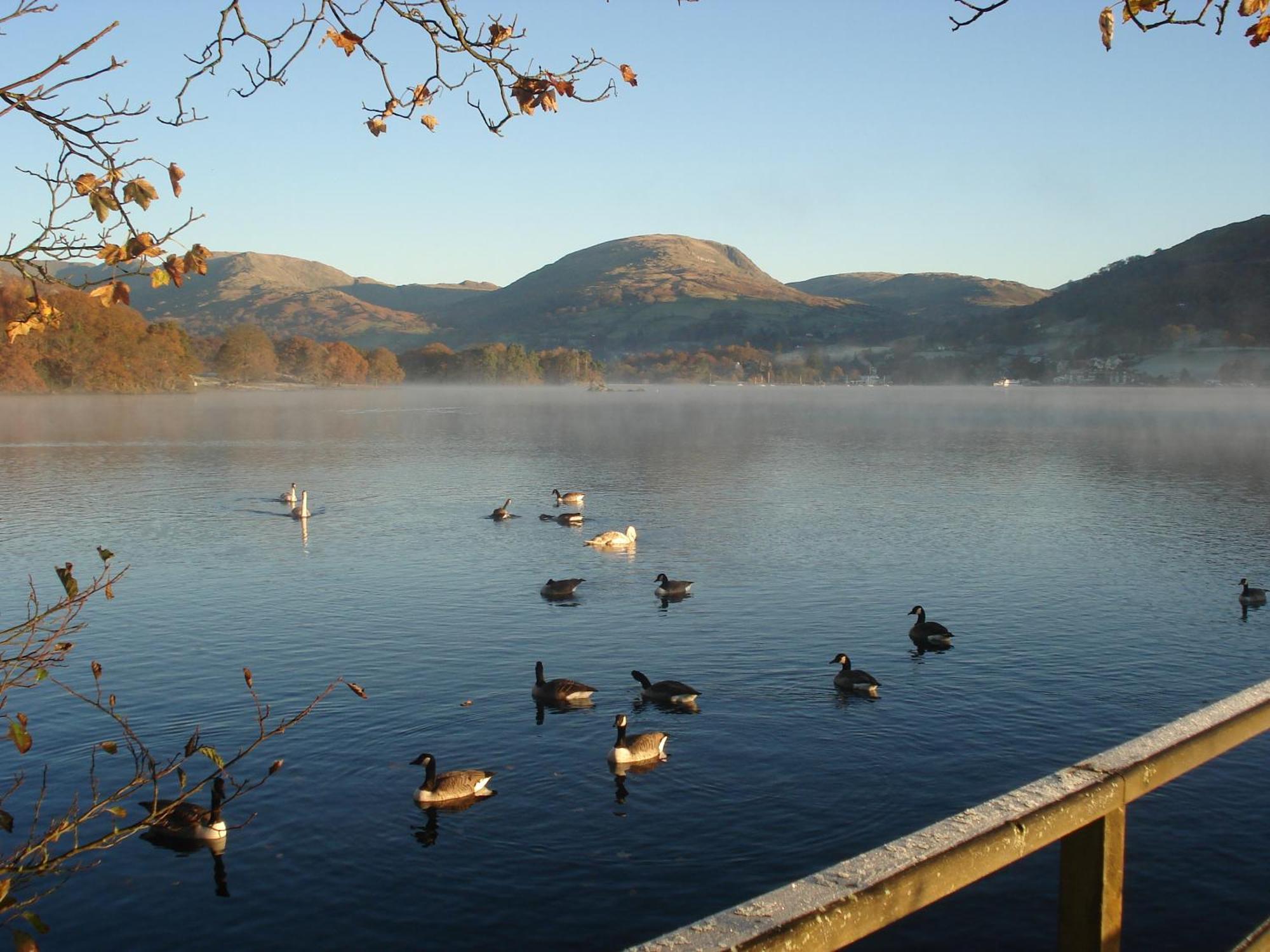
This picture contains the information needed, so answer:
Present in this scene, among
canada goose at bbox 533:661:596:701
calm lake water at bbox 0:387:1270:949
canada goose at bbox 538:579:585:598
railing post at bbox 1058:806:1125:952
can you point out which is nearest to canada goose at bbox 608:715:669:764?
calm lake water at bbox 0:387:1270:949

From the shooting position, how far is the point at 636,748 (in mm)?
19891

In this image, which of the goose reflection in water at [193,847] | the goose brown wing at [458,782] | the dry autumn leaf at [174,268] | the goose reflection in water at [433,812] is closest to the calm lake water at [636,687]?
the goose reflection in water at [433,812]

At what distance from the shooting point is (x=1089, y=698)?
2366cm

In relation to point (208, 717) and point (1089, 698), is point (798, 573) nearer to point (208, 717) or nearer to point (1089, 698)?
point (1089, 698)

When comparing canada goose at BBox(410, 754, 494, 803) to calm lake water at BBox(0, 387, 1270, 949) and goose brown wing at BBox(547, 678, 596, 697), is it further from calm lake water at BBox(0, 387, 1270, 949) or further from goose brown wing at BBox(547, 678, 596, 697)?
goose brown wing at BBox(547, 678, 596, 697)

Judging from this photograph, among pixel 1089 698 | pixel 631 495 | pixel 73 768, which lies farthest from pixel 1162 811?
pixel 631 495

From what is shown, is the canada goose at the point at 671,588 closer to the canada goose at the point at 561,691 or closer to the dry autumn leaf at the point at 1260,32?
the canada goose at the point at 561,691

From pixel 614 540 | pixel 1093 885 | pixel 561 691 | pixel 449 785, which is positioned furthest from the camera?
pixel 614 540

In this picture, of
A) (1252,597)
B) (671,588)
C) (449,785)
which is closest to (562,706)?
(449,785)

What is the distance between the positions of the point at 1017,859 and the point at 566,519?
46672mm

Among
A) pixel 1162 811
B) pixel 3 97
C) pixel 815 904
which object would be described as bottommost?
pixel 1162 811

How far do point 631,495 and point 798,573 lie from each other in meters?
24.7

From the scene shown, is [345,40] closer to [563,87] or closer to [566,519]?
[563,87]

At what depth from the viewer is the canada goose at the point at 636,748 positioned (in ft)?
64.8
